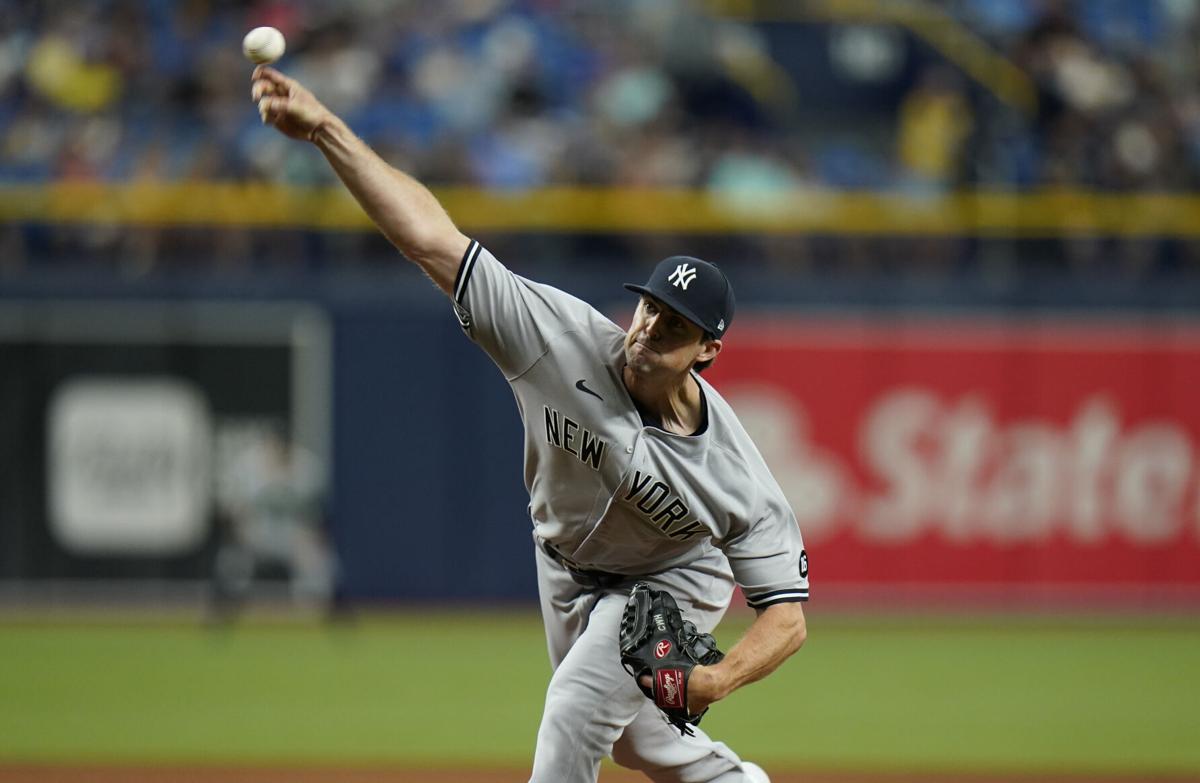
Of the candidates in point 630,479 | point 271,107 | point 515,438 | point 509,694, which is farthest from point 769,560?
point 515,438

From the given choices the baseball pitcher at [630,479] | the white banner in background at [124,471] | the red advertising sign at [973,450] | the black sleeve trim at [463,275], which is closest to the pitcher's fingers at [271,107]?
the baseball pitcher at [630,479]

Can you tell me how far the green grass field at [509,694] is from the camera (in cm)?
849

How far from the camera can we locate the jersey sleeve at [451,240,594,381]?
4.87 m

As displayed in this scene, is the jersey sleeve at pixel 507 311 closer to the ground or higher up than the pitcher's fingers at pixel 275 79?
closer to the ground

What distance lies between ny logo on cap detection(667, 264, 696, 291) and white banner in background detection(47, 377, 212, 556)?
9.16m

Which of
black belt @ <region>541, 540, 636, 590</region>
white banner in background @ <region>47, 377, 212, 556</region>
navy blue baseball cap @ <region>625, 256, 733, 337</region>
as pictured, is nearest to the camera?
navy blue baseball cap @ <region>625, 256, 733, 337</region>

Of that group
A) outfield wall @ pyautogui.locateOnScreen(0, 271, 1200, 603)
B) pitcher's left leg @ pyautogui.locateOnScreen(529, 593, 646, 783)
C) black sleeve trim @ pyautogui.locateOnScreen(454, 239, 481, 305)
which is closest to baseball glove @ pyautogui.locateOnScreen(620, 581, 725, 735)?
pitcher's left leg @ pyautogui.locateOnScreen(529, 593, 646, 783)

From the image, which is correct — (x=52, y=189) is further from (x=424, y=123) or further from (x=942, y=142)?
(x=942, y=142)

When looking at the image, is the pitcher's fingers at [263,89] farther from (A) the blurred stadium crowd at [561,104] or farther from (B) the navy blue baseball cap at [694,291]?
(A) the blurred stadium crowd at [561,104]

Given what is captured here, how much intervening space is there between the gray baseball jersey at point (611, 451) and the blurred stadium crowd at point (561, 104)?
8.82 meters

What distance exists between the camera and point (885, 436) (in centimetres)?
1402

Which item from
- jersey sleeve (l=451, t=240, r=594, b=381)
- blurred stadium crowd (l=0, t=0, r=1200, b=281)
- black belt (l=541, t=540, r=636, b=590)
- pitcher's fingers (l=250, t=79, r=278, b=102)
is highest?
blurred stadium crowd (l=0, t=0, r=1200, b=281)

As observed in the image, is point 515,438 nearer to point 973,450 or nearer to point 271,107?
point 973,450

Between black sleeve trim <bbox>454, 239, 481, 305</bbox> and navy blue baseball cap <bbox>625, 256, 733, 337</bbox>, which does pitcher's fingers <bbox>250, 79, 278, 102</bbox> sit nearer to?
black sleeve trim <bbox>454, 239, 481, 305</bbox>
